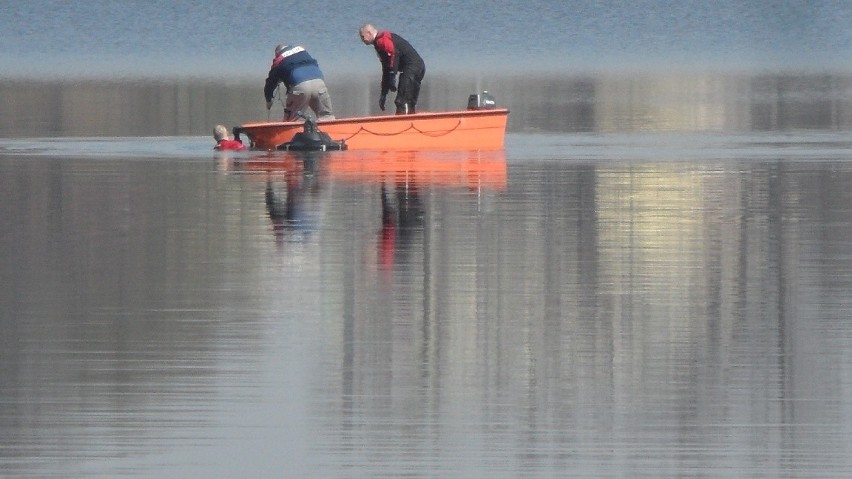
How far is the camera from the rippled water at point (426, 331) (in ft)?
32.5

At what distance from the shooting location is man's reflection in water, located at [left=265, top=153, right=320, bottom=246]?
18.1m

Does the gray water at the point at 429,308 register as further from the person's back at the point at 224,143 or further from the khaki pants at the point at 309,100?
the khaki pants at the point at 309,100

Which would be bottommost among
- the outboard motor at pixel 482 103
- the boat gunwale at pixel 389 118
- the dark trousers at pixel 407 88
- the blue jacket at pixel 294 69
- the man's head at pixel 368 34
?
the boat gunwale at pixel 389 118

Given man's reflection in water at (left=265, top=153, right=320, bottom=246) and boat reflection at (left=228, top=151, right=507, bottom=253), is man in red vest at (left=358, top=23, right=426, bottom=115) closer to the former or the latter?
boat reflection at (left=228, top=151, right=507, bottom=253)

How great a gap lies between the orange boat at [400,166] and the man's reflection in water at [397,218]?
0.51m

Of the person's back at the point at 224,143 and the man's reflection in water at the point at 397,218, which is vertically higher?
the person's back at the point at 224,143

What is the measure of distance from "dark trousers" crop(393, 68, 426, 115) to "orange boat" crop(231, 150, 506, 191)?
898 mm

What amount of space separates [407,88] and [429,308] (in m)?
15.1

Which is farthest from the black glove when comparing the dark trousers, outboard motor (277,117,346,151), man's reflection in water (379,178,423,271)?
man's reflection in water (379,178,423,271)

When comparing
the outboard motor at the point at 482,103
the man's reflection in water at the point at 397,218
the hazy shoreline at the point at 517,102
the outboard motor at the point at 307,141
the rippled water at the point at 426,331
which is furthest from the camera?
the hazy shoreline at the point at 517,102

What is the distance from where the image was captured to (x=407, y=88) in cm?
2848

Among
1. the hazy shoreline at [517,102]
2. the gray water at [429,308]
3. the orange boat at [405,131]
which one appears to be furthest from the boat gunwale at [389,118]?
the hazy shoreline at [517,102]

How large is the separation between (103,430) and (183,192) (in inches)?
455

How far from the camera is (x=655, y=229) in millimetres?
18031
